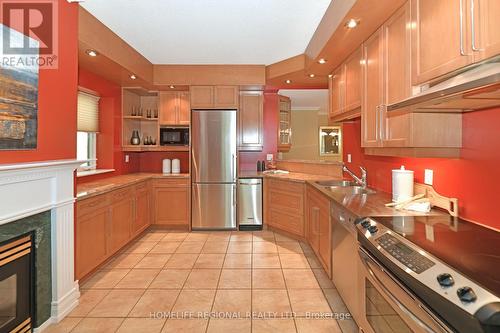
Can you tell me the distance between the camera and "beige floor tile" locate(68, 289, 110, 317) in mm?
2438

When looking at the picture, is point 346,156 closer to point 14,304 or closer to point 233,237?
point 233,237

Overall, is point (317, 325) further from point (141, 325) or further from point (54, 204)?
point (54, 204)

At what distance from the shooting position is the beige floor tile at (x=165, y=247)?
3906 mm

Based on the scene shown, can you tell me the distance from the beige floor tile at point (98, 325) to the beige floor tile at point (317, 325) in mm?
1399

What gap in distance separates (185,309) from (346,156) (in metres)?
2.75

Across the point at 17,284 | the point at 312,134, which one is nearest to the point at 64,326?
the point at 17,284

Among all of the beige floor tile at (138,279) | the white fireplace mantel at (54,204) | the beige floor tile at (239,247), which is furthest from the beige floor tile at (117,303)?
the beige floor tile at (239,247)

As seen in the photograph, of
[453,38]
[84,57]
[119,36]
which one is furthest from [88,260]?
[453,38]

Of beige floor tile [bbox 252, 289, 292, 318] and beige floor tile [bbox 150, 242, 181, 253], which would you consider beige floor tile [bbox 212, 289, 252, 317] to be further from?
beige floor tile [bbox 150, 242, 181, 253]

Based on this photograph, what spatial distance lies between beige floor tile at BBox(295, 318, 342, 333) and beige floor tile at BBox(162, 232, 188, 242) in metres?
2.55

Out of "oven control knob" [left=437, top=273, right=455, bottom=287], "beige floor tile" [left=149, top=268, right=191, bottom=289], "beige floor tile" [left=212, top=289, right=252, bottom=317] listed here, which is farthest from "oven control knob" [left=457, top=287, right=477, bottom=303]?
"beige floor tile" [left=149, top=268, right=191, bottom=289]

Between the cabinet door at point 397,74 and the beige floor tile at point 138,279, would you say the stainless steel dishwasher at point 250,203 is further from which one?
the cabinet door at point 397,74

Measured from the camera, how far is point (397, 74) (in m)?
2.14

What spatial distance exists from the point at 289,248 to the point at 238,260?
0.81 meters
